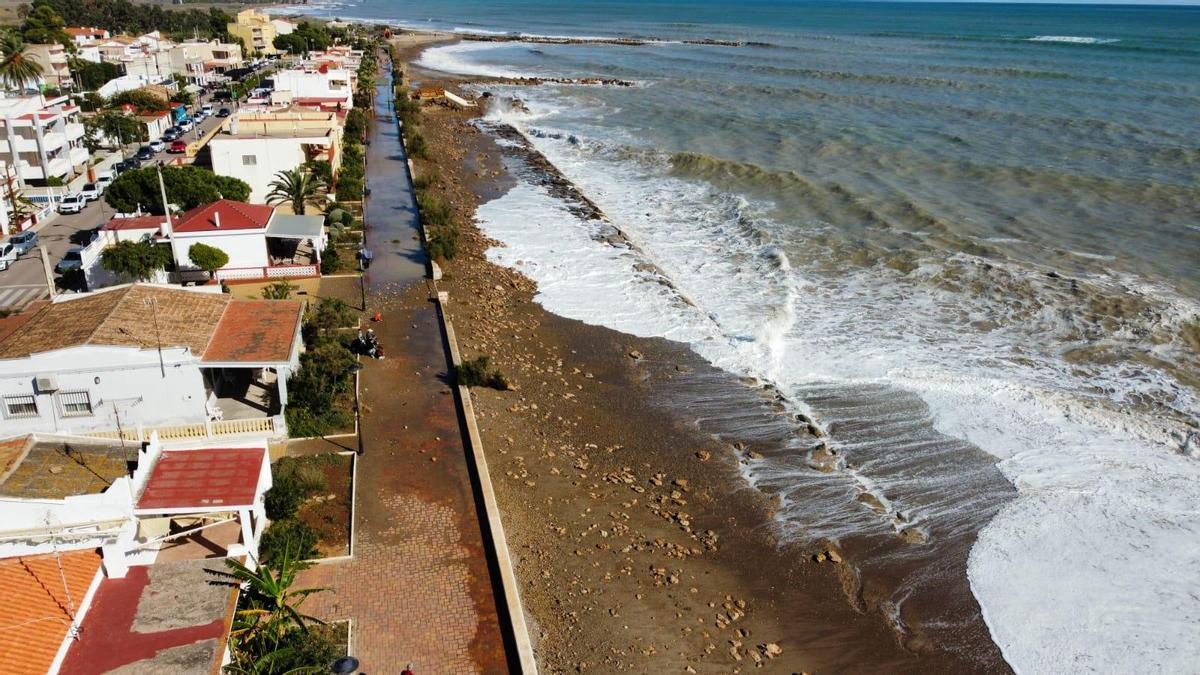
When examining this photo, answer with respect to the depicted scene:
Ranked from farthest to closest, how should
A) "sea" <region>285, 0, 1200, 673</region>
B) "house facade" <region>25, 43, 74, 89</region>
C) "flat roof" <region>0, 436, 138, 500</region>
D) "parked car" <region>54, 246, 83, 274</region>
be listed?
1. "house facade" <region>25, 43, 74, 89</region>
2. "parked car" <region>54, 246, 83, 274</region>
3. "sea" <region>285, 0, 1200, 673</region>
4. "flat roof" <region>0, 436, 138, 500</region>

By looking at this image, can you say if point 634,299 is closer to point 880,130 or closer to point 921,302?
point 921,302

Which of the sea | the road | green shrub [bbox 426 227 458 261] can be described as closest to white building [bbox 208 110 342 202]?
the road

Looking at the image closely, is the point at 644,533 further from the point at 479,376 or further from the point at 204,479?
the point at 204,479

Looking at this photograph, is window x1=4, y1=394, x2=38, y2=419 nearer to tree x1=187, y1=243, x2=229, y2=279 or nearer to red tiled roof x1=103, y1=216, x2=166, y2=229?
tree x1=187, y1=243, x2=229, y2=279

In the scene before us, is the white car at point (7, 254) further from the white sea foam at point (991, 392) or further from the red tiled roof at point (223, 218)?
the white sea foam at point (991, 392)

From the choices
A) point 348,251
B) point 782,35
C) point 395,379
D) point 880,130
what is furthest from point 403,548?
point 782,35
